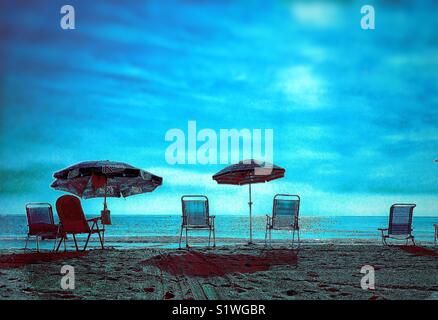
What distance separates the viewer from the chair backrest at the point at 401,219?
849 centimetres

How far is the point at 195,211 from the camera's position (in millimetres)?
8227

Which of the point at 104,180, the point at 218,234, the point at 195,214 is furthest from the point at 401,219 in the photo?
the point at 218,234

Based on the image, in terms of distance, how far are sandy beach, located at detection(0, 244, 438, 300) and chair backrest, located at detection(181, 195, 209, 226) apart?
135 cm

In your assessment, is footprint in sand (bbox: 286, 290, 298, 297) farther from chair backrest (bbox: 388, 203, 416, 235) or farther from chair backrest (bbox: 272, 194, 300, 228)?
chair backrest (bbox: 388, 203, 416, 235)

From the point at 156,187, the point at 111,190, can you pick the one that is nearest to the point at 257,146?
the point at 156,187

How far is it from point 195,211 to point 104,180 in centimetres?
188

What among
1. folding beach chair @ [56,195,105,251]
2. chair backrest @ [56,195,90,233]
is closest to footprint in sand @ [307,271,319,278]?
folding beach chair @ [56,195,105,251]

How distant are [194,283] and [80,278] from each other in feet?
4.08

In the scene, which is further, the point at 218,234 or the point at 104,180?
the point at 218,234

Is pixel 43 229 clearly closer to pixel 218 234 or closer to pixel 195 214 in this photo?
pixel 195 214

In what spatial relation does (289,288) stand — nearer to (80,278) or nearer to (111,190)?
(80,278)

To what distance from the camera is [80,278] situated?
15.0 feet

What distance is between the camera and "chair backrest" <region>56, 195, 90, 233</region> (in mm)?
7223
